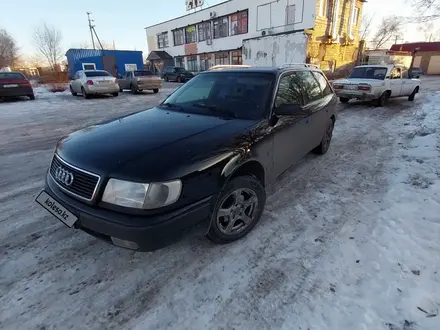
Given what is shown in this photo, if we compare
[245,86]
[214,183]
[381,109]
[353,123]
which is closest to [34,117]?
[245,86]

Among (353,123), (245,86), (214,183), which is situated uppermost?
(245,86)

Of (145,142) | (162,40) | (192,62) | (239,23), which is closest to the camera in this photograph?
(145,142)

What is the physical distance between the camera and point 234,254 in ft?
8.21

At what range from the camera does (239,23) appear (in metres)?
29.9

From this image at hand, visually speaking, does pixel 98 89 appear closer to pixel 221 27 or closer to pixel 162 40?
pixel 221 27

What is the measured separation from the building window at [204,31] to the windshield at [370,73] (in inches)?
1092

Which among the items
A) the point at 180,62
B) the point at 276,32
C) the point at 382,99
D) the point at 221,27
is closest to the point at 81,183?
the point at 382,99

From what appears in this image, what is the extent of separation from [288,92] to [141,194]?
2386 mm

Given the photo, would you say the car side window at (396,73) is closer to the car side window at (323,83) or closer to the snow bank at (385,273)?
the car side window at (323,83)

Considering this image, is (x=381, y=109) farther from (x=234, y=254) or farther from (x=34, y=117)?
(x=34, y=117)

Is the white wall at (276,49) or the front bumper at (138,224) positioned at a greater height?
the white wall at (276,49)

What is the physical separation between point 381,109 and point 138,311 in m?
10.7

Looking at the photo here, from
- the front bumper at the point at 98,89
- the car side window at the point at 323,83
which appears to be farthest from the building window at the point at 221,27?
the car side window at the point at 323,83

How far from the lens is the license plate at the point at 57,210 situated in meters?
2.10
